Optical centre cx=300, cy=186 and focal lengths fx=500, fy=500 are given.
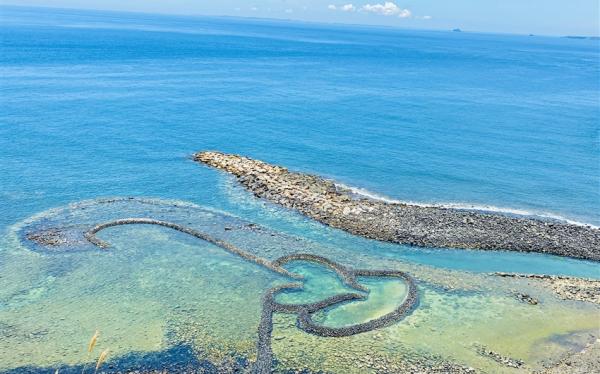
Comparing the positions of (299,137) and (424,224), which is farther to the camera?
(299,137)

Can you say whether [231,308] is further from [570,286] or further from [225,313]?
[570,286]

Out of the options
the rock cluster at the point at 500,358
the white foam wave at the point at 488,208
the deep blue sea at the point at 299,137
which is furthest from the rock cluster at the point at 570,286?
the white foam wave at the point at 488,208

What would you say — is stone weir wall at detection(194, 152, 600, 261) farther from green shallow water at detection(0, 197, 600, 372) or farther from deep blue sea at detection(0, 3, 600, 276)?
green shallow water at detection(0, 197, 600, 372)

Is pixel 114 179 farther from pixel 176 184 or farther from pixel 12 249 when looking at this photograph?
pixel 12 249

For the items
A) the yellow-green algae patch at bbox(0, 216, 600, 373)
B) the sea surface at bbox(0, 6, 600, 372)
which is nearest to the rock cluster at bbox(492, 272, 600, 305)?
the yellow-green algae patch at bbox(0, 216, 600, 373)

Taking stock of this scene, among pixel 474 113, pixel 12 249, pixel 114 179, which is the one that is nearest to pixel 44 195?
pixel 114 179

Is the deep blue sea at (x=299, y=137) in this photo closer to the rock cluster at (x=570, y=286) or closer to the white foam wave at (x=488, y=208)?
the white foam wave at (x=488, y=208)

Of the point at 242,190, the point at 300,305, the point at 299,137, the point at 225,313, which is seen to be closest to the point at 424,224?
the point at 300,305
